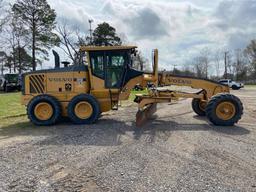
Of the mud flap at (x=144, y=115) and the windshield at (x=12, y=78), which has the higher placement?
the windshield at (x=12, y=78)

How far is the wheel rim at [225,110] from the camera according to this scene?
33.6ft

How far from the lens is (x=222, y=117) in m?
10.2

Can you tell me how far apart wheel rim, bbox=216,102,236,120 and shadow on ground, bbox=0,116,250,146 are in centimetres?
50

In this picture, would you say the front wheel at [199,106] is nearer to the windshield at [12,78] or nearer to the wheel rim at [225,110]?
the wheel rim at [225,110]

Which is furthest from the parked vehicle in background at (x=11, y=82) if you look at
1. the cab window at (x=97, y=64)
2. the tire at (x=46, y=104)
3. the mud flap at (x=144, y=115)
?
the mud flap at (x=144, y=115)

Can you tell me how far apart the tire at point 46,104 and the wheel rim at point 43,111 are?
0.04 m

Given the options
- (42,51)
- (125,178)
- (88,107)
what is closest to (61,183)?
(125,178)

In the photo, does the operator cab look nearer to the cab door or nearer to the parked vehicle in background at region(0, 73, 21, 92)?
the cab door

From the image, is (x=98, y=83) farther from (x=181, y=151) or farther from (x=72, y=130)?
(x=181, y=151)

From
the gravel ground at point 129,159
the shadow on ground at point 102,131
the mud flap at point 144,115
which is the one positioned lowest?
the gravel ground at point 129,159

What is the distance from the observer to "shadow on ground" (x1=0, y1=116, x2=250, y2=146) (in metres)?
8.00

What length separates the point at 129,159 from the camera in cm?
611

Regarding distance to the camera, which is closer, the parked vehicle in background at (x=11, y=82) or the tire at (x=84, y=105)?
the tire at (x=84, y=105)

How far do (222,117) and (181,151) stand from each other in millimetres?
4058
